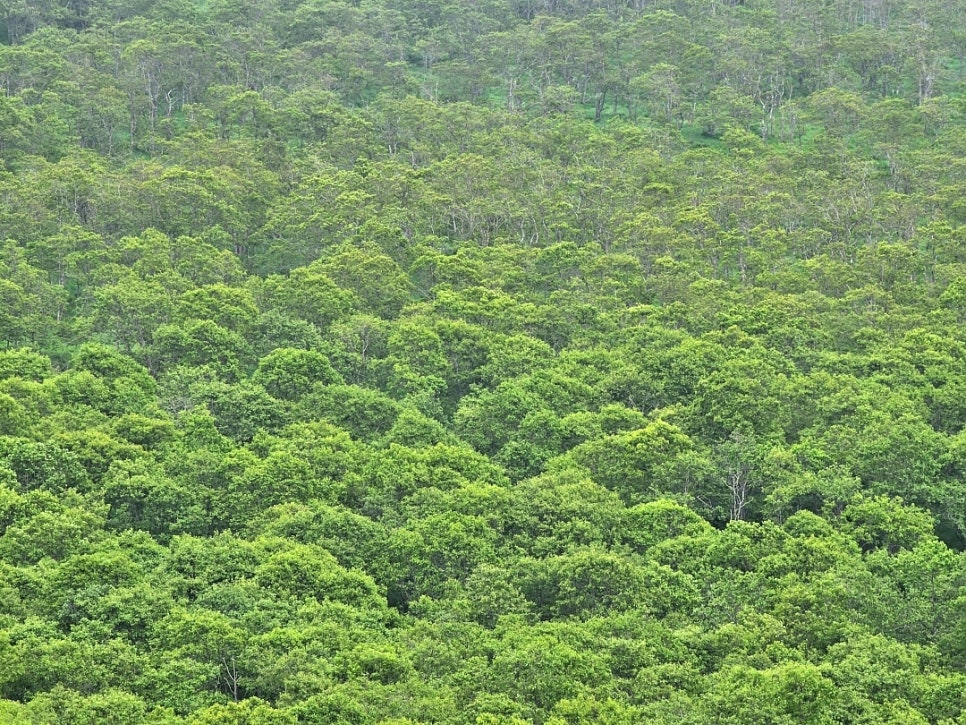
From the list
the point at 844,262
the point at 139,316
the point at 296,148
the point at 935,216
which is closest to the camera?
the point at 139,316

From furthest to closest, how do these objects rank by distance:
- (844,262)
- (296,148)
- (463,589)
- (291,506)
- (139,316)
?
(296,148), (844,262), (139,316), (291,506), (463,589)

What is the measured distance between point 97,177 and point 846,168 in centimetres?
5742

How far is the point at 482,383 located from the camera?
65312mm

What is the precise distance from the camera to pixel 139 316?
66.6 metres

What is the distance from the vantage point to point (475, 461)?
178 feet

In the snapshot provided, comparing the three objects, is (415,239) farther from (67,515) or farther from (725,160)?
(67,515)

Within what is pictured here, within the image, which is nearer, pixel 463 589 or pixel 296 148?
pixel 463 589

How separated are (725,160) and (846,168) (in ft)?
31.3

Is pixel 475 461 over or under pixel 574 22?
under

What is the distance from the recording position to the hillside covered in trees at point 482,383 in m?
40.0

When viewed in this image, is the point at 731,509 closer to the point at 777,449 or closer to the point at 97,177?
the point at 777,449

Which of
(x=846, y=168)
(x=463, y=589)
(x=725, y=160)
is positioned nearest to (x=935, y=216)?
(x=846, y=168)

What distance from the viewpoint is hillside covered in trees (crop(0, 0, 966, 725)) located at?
4000 centimetres

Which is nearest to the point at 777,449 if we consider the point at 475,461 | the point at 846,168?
the point at 475,461
